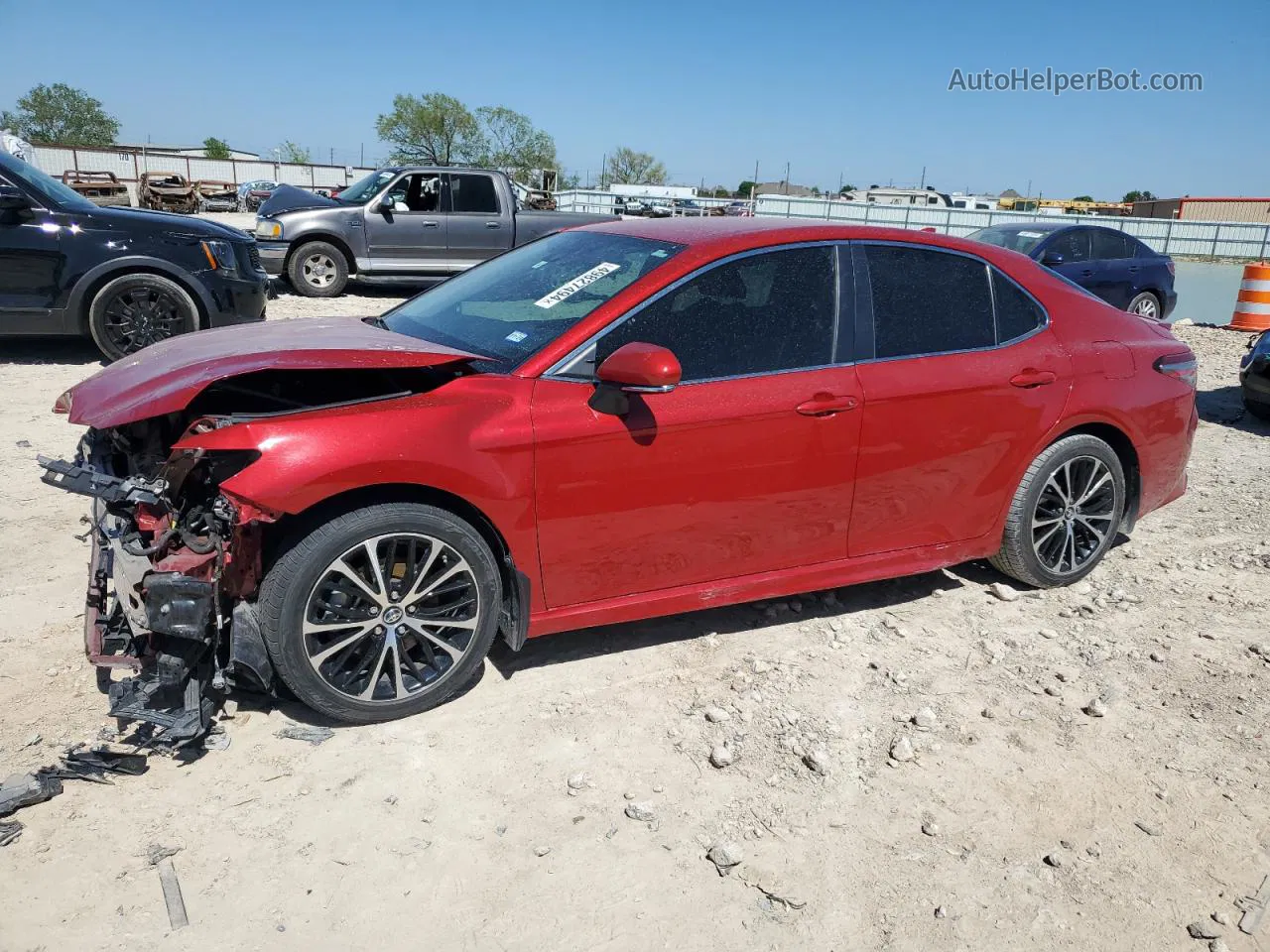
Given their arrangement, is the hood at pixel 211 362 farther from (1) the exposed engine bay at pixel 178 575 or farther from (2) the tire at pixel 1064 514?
(2) the tire at pixel 1064 514

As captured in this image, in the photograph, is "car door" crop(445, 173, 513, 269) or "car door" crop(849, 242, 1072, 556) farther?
"car door" crop(445, 173, 513, 269)

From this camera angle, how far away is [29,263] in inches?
306

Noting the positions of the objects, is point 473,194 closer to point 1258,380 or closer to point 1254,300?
point 1258,380

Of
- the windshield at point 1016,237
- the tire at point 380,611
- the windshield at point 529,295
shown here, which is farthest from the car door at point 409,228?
the tire at point 380,611

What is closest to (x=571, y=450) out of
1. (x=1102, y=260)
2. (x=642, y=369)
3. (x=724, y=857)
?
(x=642, y=369)

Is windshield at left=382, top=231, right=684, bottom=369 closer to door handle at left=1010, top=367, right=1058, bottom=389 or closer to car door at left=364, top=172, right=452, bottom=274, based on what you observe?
door handle at left=1010, top=367, right=1058, bottom=389

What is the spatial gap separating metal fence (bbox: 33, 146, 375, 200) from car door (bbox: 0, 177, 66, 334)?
115 feet

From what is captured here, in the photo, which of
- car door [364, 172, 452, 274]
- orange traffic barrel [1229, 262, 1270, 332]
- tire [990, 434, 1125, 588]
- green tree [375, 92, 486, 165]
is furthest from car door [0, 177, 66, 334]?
green tree [375, 92, 486, 165]

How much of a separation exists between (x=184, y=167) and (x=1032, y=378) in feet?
165

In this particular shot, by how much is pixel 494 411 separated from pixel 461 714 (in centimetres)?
110

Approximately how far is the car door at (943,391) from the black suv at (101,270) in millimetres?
6407

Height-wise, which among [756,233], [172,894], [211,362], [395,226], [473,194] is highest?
[473,194]

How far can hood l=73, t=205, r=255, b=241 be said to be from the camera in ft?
26.1

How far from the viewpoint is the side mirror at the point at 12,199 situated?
7637mm
